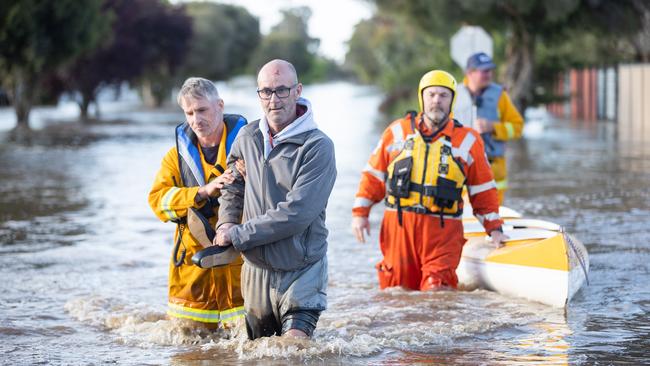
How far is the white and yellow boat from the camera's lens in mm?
8586

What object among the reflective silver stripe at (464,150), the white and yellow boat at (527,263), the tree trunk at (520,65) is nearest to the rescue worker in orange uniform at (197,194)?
the reflective silver stripe at (464,150)

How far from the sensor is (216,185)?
21.4 feet

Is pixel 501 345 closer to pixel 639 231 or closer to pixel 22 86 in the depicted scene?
pixel 639 231

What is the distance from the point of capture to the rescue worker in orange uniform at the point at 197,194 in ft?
22.2

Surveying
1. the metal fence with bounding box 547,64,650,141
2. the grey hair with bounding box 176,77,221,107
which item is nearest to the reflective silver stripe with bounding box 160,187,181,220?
the grey hair with bounding box 176,77,221,107

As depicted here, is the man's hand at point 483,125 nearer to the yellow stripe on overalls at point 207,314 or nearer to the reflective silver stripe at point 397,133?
the reflective silver stripe at point 397,133

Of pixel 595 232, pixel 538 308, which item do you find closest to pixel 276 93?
pixel 538 308

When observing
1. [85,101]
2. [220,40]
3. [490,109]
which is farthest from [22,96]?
[220,40]

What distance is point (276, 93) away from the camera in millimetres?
6102

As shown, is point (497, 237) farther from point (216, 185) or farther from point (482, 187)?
point (216, 185)

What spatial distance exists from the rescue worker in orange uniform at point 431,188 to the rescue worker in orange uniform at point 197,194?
1.81 meters

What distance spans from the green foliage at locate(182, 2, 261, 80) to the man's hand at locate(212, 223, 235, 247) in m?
64.8

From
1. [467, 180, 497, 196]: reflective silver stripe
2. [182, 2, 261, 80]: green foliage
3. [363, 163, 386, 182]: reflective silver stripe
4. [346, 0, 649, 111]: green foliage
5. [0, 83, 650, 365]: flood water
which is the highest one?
[182, 2, 261, 80]: green foliage

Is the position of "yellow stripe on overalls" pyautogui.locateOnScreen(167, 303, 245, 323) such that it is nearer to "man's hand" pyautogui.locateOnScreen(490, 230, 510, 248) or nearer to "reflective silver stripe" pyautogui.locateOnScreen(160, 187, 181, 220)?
"reflective silver stripe" pyautogui.locateOnScreen(160, 187, 181, 220)
